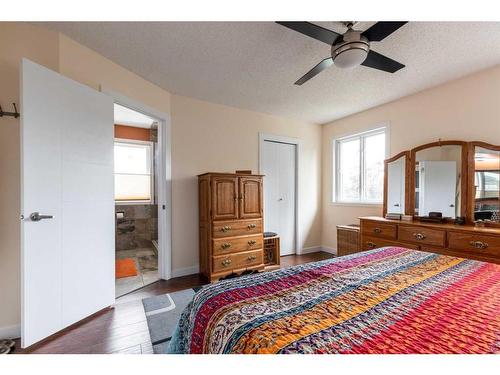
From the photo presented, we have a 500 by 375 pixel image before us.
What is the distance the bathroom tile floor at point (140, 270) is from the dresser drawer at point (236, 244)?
920 millimetres

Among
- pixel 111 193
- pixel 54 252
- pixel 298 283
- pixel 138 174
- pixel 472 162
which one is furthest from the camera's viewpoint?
pixel 138 174

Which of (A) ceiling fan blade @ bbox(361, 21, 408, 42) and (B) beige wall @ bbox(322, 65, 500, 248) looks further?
(B) beige wall @ bbox(322, 65, 500, 248)

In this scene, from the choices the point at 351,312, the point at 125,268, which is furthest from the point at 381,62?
the point at 125,268

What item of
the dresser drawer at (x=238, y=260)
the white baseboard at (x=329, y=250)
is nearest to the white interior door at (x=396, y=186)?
the white baseboard at (x=329, y=250)

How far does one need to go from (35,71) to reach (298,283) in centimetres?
228

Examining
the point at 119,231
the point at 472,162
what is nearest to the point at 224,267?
the point at 119,231

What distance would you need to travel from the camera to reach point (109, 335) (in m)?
1.77

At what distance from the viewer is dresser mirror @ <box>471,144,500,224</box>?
238cm

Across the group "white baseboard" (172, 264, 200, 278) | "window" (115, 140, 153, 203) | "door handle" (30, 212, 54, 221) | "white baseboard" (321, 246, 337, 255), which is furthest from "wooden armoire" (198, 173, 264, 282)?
"window" (115, 140, 153, 203)

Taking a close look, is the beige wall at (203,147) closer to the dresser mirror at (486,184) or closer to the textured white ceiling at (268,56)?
the textured white ceiling at (268,56)

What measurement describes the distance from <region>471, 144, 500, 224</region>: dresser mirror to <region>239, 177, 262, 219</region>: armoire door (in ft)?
7.96

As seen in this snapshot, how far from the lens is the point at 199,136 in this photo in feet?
10.7

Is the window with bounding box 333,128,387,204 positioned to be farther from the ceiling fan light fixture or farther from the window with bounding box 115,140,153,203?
the window with bounding box 115,140,153,203
